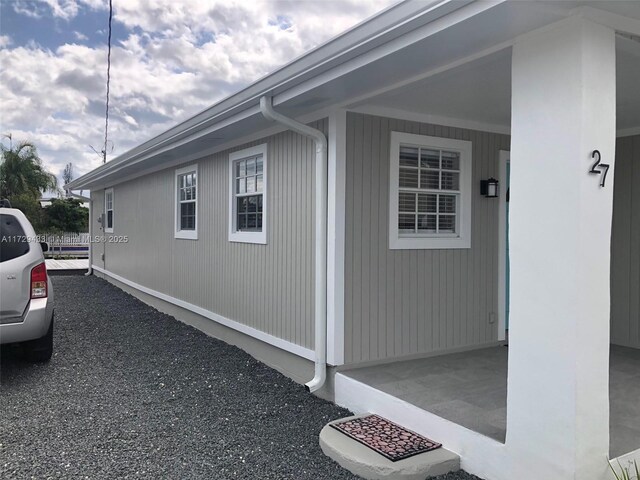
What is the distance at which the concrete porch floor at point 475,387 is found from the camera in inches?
119

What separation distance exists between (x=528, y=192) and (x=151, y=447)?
2.82m

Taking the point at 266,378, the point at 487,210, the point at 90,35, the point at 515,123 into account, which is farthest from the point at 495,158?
the point at 90,35

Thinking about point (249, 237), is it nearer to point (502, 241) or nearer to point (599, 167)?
point (502, 241)

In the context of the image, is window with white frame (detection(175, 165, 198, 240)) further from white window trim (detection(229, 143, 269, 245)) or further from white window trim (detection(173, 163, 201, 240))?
white window trim (detection(229, 143, 269, 245))

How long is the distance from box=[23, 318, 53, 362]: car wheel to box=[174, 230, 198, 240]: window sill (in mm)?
2508

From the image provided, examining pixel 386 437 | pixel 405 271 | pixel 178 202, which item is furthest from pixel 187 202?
pixel 386 437

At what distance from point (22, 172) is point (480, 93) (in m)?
22.3

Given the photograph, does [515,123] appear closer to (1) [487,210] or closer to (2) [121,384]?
(1) [487,210]

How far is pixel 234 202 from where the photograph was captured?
6.04 m

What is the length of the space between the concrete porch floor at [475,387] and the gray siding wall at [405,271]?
24 centimetres

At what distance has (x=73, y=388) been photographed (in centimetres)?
452

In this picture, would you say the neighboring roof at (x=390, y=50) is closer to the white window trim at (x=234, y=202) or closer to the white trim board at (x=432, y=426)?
the white window trim at (x=234, y=202)

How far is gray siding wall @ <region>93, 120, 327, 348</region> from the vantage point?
4688mm

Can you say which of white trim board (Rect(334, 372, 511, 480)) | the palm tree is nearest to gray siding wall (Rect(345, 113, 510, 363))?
white trim board (Rect(334, 372, 511, 480))
